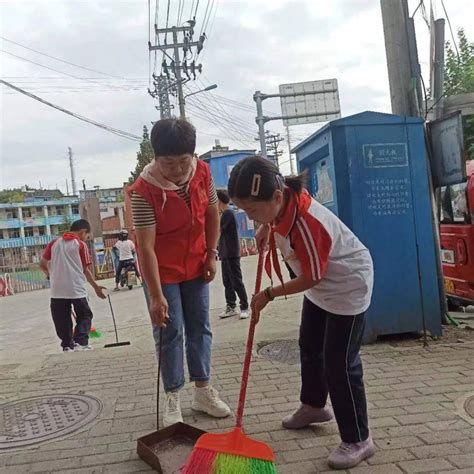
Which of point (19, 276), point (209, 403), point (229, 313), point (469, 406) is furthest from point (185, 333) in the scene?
point (19, 276)

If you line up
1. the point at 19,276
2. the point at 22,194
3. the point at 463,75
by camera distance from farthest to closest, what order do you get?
the point at 22,194, the point at 19,276, the point at 463,75

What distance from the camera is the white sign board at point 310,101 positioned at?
18.7 m

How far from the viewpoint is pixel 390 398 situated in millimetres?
3172

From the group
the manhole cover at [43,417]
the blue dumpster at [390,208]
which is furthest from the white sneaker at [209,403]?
the blue dumpster at [390,208]

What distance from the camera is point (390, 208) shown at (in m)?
4.36

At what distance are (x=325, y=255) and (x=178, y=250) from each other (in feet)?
3.41

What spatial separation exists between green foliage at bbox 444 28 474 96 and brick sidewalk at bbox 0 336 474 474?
8.28 metres

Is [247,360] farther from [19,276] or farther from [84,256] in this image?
[19,276]

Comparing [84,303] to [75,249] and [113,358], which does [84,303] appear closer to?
[75,249]

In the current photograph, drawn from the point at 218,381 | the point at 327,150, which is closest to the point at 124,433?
the point at 218,381

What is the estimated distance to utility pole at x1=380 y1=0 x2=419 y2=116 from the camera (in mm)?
4926

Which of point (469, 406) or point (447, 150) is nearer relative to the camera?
point (469, 406)

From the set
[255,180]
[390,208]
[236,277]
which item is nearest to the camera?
[255,180]

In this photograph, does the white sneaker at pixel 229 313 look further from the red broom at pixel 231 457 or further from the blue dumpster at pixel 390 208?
the red broom at pixel 231 457
